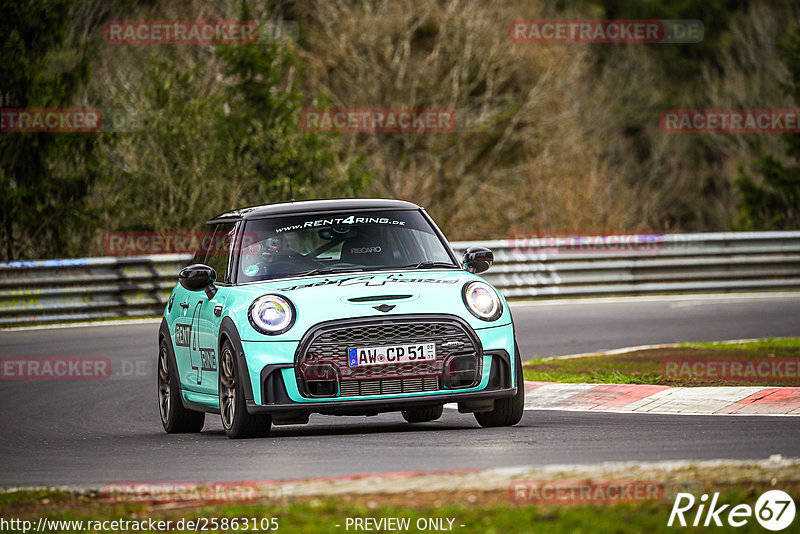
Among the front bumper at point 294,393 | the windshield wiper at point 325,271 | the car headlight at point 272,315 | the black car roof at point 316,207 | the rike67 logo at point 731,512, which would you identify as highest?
the black car roof at point 316,207

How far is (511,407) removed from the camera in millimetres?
9367

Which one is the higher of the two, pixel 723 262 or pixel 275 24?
pixel 275 24

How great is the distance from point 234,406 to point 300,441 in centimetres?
61

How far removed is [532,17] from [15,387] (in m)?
37.5

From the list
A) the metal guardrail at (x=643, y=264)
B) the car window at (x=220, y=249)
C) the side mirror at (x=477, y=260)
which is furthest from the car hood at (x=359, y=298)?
the metal guardrail at (x=643, y=264)

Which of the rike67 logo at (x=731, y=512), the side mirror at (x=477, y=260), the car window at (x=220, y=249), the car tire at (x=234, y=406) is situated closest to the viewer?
the rike67 logo at (x=731, y=512)

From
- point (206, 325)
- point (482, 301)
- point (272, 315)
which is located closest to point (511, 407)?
point (482, 301)

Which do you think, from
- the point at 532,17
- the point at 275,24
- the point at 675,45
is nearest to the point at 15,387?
the point at 275,24

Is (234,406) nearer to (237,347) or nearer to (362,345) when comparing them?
(237,347)

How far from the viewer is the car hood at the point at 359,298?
8.88 metres

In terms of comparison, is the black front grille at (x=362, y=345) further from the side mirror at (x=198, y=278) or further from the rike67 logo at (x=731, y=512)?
the rike67 logo at (x=731, y=512)

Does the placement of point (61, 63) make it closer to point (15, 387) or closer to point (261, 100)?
point (261, 100)

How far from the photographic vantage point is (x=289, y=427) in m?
10.8

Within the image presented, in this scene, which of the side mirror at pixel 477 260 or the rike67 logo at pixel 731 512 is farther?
the side mirror at pixel 477 260
